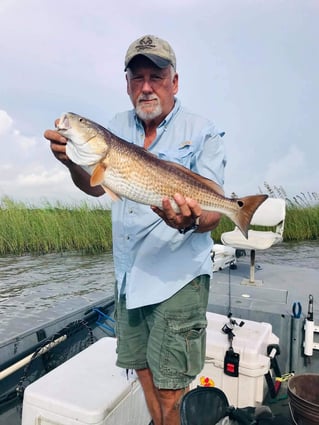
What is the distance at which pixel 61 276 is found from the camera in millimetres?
8852

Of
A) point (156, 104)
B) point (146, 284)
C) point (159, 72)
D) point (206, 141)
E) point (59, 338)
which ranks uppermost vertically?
point (159, 72)

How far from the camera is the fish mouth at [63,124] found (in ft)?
6.24

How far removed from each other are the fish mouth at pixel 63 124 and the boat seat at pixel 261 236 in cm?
287

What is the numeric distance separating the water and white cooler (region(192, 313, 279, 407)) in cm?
162

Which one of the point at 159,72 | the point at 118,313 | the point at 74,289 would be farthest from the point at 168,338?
the point at 74,289

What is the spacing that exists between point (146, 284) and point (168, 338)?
32 centimetres

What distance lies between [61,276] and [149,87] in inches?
295

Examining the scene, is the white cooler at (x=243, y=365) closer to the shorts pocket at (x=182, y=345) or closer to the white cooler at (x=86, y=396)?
the white cooler at (x=86, y=396)

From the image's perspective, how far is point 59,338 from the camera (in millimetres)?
3277

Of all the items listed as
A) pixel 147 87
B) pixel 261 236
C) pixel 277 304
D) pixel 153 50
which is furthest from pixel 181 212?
pixel 261 236

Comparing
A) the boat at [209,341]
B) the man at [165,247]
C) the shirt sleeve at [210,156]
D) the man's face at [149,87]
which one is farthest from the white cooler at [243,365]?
the man's face at [149,87]

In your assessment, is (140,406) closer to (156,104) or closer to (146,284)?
(146,284)

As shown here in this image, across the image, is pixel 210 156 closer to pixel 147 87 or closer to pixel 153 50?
pixel 147 87

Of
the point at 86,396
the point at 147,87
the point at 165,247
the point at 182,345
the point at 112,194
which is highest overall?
the point at 147,87
